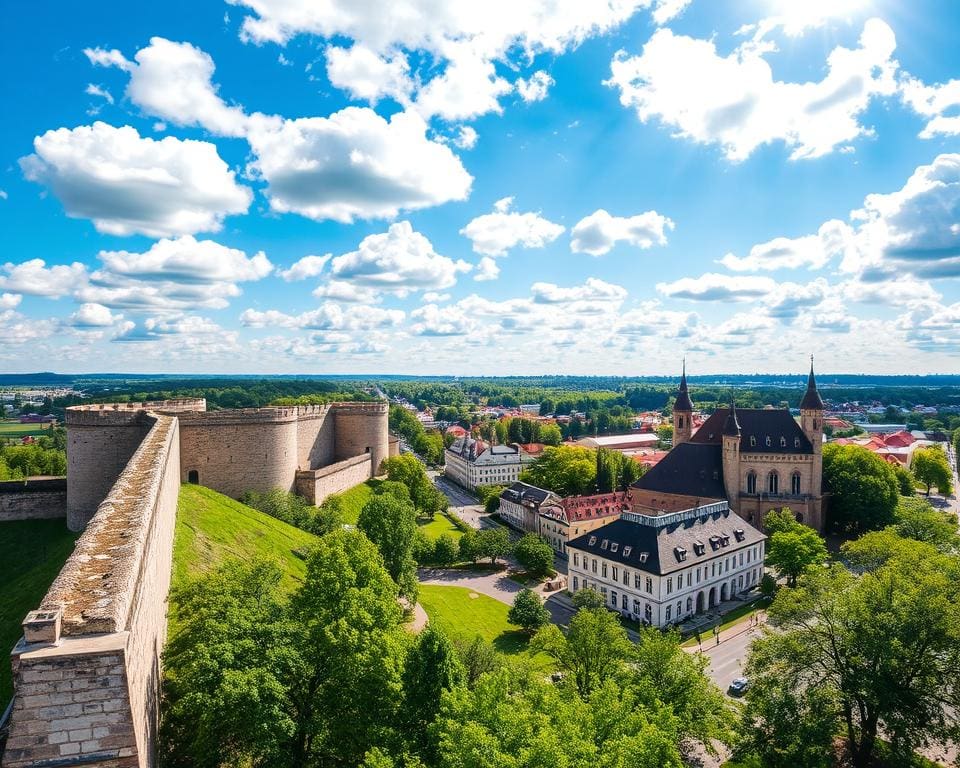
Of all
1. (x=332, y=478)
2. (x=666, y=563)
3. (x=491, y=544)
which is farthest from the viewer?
(x=332, y=478)

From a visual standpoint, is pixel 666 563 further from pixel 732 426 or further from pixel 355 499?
pixel 355 499

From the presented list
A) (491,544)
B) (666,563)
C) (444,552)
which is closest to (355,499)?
(444,552)

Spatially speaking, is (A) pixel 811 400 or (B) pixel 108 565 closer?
(B) pixel 108 565

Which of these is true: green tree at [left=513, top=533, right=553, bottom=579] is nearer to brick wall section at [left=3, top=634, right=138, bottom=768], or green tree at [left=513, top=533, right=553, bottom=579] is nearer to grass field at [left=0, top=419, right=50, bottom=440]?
brick wall section at [left=3, top=634, right=138, bottom=768]

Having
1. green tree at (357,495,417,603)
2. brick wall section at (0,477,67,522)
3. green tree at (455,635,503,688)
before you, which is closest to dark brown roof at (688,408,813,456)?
green tree at (357,495,417,603)

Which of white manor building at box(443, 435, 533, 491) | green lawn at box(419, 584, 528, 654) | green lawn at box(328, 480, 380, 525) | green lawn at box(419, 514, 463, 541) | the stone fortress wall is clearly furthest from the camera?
white manor building at box(443, 435, 533, 491)

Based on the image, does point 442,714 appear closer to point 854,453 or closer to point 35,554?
point 35,554
